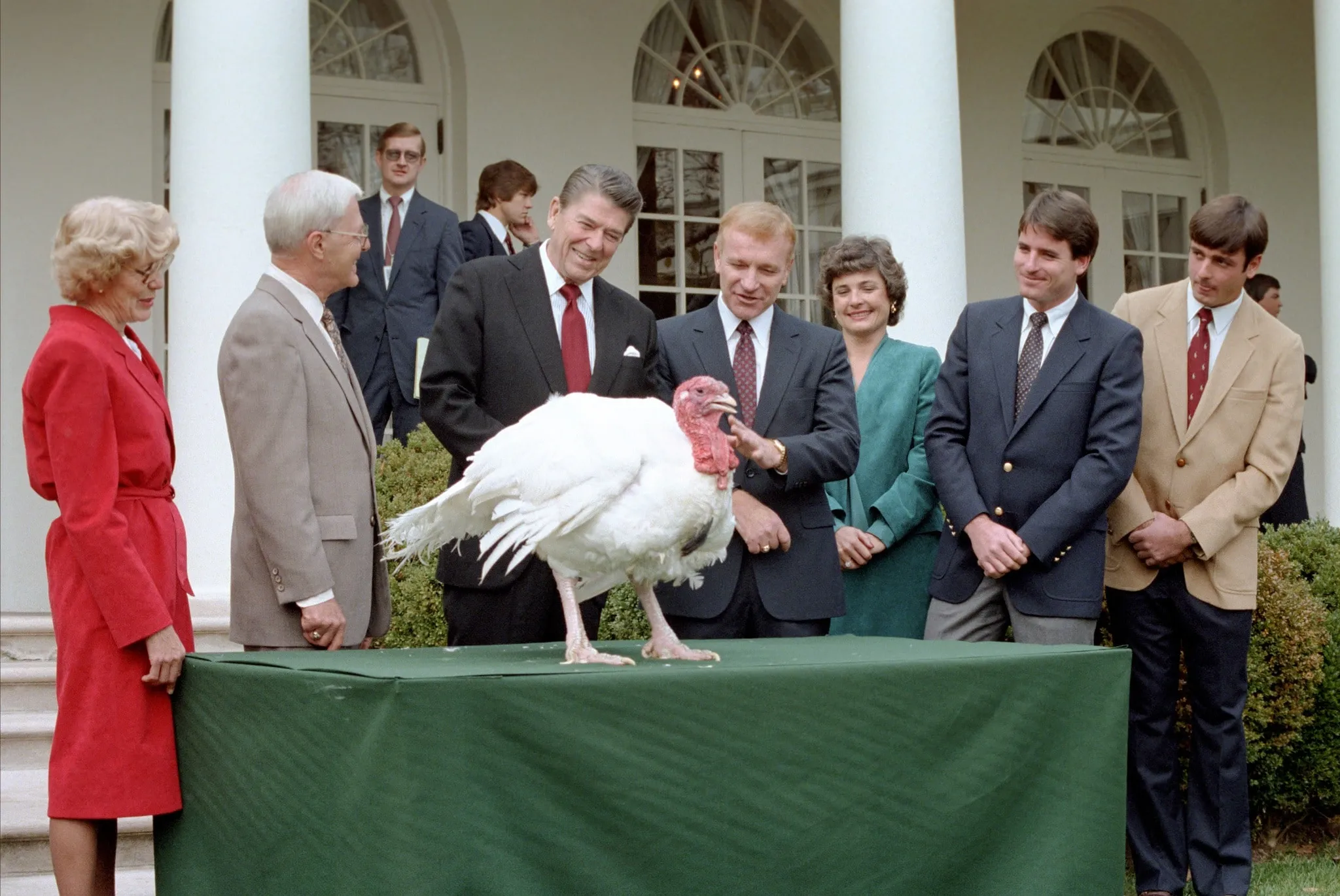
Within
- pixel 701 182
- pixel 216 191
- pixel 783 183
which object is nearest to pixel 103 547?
pixel 216 191

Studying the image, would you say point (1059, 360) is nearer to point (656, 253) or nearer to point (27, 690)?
point (27, 690)

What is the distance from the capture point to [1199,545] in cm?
486

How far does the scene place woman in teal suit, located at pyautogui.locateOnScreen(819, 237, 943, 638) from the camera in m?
5.10

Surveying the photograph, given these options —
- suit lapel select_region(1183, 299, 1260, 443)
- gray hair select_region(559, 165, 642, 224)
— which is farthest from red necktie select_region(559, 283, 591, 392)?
suit lapel select_region(1183, 299, 1260, 443)

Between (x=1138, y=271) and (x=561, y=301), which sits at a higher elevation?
(x=1138, y=271)

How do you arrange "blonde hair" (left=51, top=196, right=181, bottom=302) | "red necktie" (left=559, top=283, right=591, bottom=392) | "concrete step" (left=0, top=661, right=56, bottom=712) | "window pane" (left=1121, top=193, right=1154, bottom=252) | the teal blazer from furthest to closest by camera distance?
"window pane" (left=1121, top=193, right=1154, bottom=252)
"concrete step" (left=0, top=661, right=56, bottom=712)
the teal blazer
"red necktie" (left=559, top=283, right=591, bottom=392)
"blonde hair" (left=51, top=196, right=181, bottom=302)

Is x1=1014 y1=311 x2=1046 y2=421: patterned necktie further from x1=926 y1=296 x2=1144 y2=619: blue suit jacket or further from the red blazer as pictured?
the red blazer

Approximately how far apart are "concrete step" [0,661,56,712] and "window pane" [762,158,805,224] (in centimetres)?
662

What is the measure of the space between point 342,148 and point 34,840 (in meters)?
5.79

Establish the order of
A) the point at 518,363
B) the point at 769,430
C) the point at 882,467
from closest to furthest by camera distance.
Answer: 1. the point at 518,363
2. the point at 769,430
3. the point at 882,467

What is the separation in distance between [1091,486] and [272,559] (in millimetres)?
2367

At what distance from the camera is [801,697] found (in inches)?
125

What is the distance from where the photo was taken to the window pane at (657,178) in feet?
36.5

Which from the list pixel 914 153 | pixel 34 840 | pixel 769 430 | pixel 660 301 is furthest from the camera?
pixel 660 301
